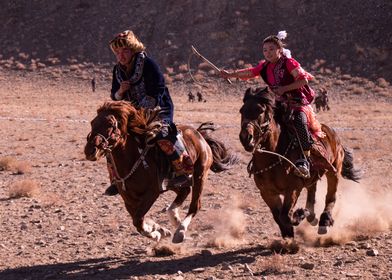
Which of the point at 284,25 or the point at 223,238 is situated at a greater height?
the point at 284,25

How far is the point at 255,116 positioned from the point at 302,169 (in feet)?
3.14

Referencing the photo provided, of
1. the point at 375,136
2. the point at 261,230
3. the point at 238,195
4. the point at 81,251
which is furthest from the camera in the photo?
the point at 375,136

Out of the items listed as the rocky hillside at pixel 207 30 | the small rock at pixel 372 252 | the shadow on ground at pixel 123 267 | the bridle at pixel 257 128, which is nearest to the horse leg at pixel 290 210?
the shadow on ground at pixel 123 267

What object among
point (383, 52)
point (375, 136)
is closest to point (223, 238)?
point (375, 136)

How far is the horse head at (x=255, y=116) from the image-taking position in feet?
23.7

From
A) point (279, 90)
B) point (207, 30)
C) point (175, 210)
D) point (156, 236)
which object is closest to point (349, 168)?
point (279, 90)

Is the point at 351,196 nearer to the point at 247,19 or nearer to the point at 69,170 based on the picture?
the point at 69,170

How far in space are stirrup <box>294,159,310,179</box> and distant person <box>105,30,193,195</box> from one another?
1.42 metres

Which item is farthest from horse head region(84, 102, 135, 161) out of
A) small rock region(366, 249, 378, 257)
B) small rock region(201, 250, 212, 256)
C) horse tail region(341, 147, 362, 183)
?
horse tail region(341, 147, 362, 183)

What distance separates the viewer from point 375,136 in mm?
24984

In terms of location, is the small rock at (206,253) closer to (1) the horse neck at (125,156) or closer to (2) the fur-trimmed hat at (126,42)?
(1) the horse neck at (125,156)

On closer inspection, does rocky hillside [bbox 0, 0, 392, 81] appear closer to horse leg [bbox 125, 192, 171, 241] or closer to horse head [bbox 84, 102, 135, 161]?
horse leg [bbox 125, 192, 171, 241]

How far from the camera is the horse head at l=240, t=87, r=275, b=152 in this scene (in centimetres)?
721

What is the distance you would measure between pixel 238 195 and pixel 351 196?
84.0 inches
